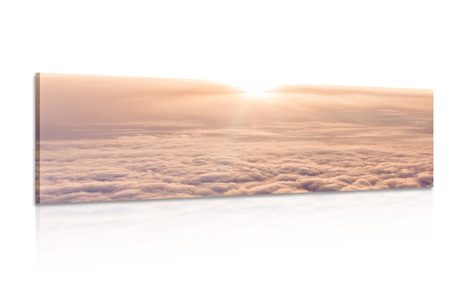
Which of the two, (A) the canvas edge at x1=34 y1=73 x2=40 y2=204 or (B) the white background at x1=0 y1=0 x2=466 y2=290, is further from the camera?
(A) the canvas edge at x1=34 y1=73 x2=40 y2=204

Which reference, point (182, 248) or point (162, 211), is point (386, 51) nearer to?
point (162, 211)

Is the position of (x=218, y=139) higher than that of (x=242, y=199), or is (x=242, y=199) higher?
(x=218, y=139)

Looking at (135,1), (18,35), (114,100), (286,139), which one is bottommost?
(286,139)

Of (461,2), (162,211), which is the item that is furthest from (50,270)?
(461,2)

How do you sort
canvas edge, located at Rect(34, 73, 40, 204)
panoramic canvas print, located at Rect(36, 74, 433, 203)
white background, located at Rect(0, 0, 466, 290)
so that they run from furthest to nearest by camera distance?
panoramic canvas print, located at Rect(36, 74, 433, 203) < canvas edge, located at Rect(34, 73, 40, 204) < white background, located at Rect(0, 0, 466, 290)

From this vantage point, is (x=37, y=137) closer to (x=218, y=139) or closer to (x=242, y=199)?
(x=218, y=139)

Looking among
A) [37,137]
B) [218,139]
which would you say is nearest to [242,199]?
[218,139]

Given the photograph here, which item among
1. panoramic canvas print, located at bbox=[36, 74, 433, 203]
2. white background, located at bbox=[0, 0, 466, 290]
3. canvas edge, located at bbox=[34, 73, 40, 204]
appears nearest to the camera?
white background, located at bbox=[0, 0, 466, 290]
